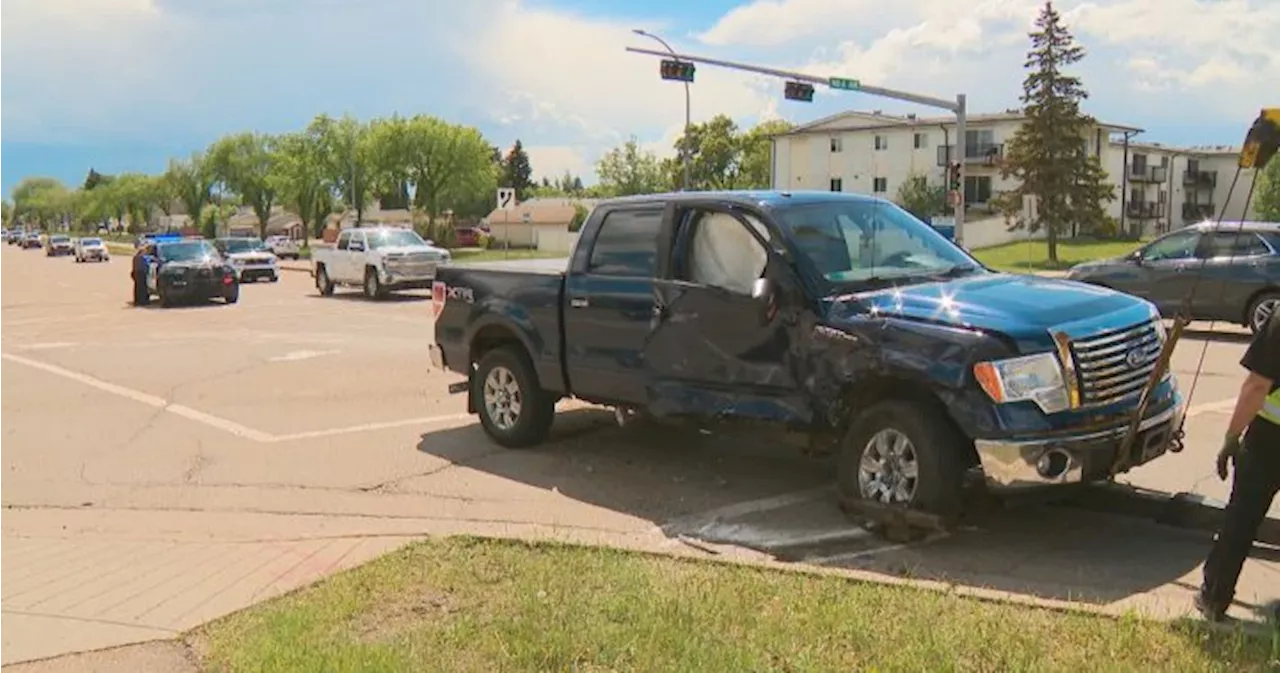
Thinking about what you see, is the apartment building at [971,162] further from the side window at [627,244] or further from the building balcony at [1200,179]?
the side window at [627,244]

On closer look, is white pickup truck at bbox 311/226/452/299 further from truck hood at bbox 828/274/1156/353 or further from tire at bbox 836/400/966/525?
tire at bbox 836/400/966/525

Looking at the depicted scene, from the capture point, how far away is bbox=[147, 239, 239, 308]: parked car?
1061 inches

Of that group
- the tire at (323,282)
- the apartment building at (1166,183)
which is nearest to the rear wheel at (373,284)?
the tire at (323,282)

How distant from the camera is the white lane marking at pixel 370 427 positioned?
31.7ft

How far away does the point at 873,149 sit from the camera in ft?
249

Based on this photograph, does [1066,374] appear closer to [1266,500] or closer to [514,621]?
[1266,500]

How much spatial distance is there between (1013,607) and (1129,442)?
4.80 feet

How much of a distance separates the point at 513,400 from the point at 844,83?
24.7 m

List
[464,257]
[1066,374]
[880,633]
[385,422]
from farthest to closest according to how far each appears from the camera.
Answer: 1. [464,257]
2. [385,422]
3. [1066,374]
4. [880,633]

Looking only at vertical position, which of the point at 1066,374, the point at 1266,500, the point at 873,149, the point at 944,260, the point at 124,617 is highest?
the point at 873,149

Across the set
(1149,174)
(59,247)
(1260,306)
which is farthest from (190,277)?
(1149,174)

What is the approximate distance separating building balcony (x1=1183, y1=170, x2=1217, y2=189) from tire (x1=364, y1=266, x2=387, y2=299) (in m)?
78.7

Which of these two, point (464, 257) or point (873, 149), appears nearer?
point (464, 257)

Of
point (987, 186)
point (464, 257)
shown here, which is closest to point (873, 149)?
point (987, 186)
